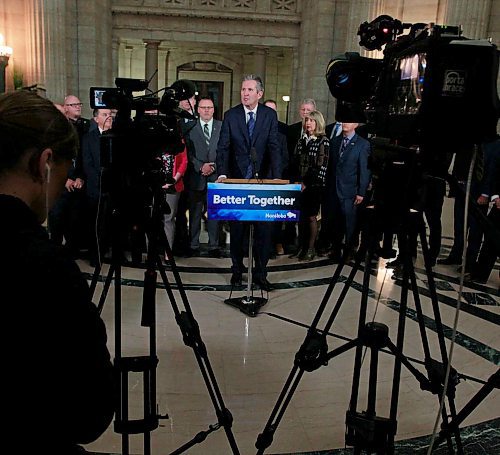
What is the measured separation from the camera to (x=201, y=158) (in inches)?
229

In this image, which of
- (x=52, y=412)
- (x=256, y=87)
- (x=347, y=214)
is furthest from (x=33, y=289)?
(x=347, y=214)

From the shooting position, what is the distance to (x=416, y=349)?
11.3ft

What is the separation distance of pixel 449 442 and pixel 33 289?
1.88 metres

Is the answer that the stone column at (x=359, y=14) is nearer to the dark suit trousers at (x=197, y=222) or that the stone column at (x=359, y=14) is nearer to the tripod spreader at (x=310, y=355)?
the dark suit trousers at (x=197, y=222)

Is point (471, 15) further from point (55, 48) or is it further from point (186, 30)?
point (55, 48)

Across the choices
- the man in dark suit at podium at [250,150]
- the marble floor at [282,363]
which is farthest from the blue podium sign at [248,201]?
the marble floor at [282,363]

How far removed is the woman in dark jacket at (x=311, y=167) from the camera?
18.1ft

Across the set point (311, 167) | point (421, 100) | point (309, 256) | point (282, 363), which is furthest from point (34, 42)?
point (421, 100)

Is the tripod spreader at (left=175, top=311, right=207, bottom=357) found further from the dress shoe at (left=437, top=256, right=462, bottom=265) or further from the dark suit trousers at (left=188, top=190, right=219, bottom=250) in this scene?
the dress shoe at (left=437, top=256, right=462, bottom=265)

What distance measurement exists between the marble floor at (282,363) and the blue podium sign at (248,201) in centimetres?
77

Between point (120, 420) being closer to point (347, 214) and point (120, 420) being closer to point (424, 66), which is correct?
point (424, 66)

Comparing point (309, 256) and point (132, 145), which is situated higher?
point (132, 145)

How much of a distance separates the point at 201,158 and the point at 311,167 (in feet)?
4.12

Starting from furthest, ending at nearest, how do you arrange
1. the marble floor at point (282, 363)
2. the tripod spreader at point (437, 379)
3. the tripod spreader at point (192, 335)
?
the marble floor at point (282, 363)
the tripod spreader at point (192, 335)
the tripod spreader at point (437, 379)
